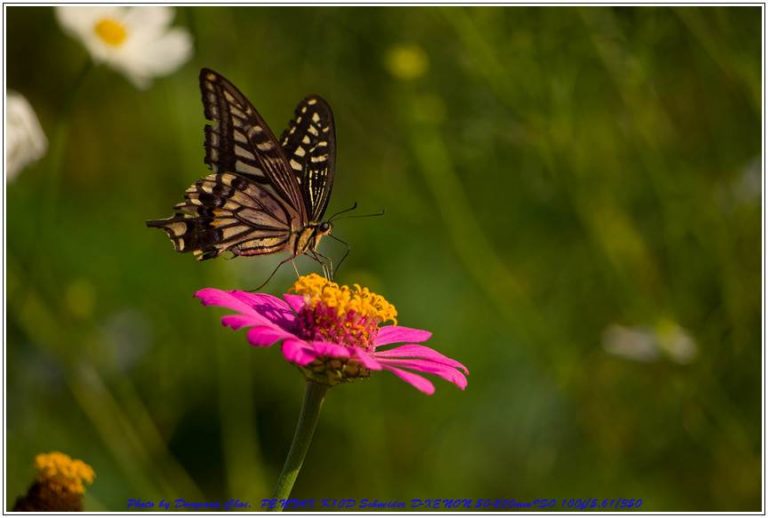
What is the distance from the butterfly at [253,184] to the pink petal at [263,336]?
1.79ft

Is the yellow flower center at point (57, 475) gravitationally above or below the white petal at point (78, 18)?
below

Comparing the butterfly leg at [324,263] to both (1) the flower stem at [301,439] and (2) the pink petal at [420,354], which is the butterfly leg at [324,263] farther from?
(1) the flower stem at [301,439]

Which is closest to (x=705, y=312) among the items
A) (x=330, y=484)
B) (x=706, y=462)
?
(x=706, y=462)

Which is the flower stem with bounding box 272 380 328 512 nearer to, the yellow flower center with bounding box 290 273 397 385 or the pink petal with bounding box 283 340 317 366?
the pink petal with bounding box 283 340 317 366

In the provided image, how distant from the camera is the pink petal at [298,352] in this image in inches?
46.7

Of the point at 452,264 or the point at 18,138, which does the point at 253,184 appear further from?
the point at 452,264

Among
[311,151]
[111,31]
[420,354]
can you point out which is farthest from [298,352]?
[111,31]

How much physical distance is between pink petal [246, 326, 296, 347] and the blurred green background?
870mm

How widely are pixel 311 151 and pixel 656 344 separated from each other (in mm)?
1089

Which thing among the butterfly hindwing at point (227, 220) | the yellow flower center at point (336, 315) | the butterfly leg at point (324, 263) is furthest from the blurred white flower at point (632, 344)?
the yellow flower center at point (336, 315)

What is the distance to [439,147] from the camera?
8.54 feet

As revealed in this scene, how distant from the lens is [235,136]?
1808mm

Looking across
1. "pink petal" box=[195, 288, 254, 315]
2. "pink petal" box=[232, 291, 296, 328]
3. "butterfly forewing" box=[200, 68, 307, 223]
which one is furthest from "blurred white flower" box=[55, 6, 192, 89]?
"pink petal" box=[195, 288, 254, 315]

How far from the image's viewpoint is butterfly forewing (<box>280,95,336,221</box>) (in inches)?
75.7
